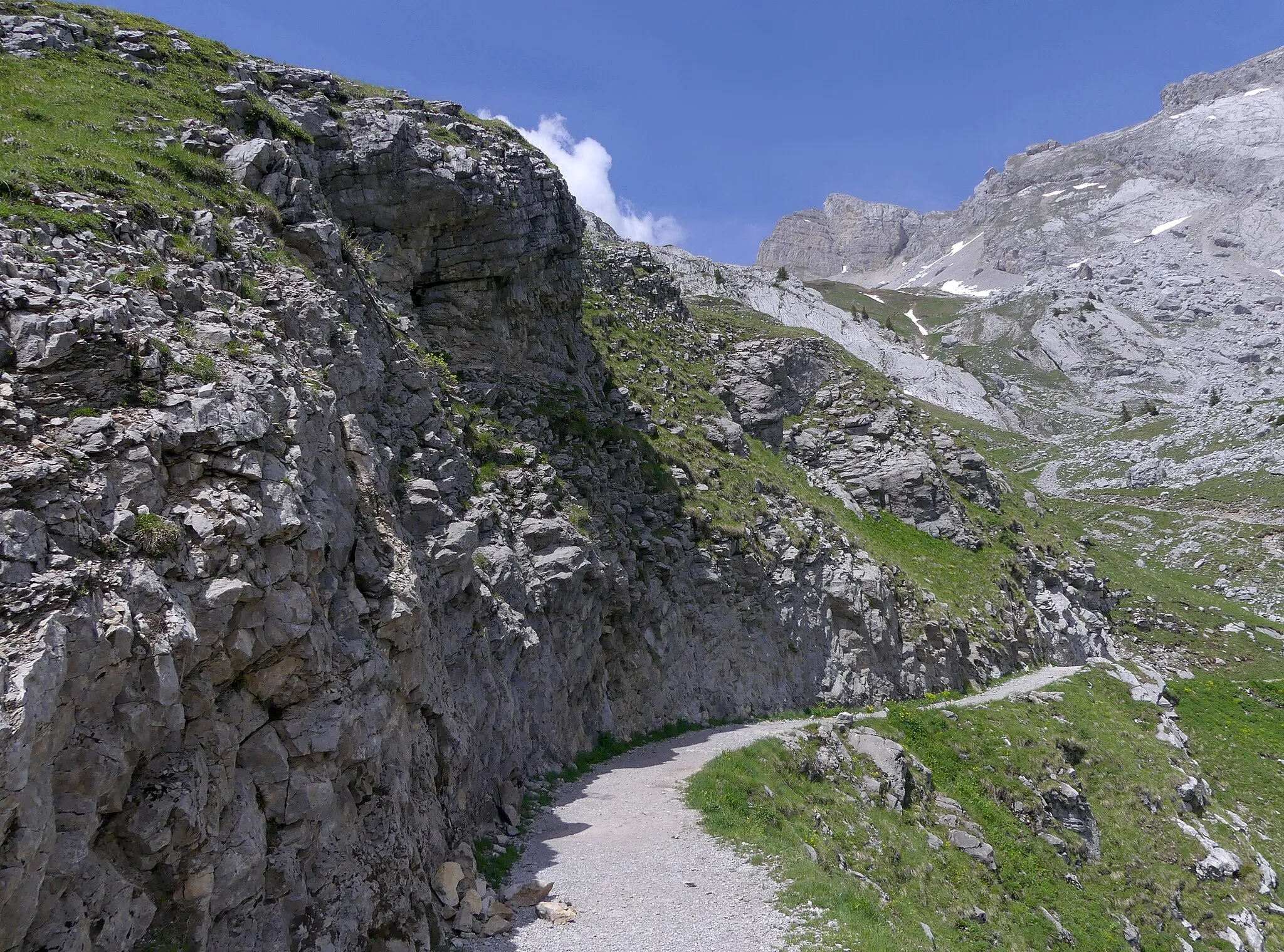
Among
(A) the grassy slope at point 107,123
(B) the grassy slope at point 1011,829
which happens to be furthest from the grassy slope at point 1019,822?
(A) the grassy slope at point 107,123

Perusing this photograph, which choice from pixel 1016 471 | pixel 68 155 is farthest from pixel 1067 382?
pixel 68 155

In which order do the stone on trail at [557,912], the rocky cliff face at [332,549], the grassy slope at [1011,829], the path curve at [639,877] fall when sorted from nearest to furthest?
the rocky cliff face at [332,549] < the path curve at [639,877] < the stone on trail at [557,912] < the grassy slope at [1011,829]

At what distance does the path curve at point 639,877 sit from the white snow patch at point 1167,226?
222587 mm

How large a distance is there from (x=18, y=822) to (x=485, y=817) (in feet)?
35.9

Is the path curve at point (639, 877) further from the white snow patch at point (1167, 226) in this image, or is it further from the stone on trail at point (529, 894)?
the white snow patch at point (1167, 226)

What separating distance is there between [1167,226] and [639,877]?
235 m

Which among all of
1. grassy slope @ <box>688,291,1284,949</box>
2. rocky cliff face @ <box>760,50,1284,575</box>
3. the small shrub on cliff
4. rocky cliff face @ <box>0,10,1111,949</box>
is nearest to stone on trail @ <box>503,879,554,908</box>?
rocky cliff face @ <box>0,10,1111,949</box>

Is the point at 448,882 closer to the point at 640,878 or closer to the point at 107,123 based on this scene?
the point at 640,878

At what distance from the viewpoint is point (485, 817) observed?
1592 centimetres

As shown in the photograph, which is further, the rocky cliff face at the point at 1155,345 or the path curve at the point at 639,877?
the rocky cliff face at the point at 1155,345

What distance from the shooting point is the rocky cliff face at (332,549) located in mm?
7445

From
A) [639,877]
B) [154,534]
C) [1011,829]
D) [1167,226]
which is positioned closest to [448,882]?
[639,877]

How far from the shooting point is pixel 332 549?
11.7 m

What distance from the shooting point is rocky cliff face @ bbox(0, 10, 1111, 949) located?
745 cm
